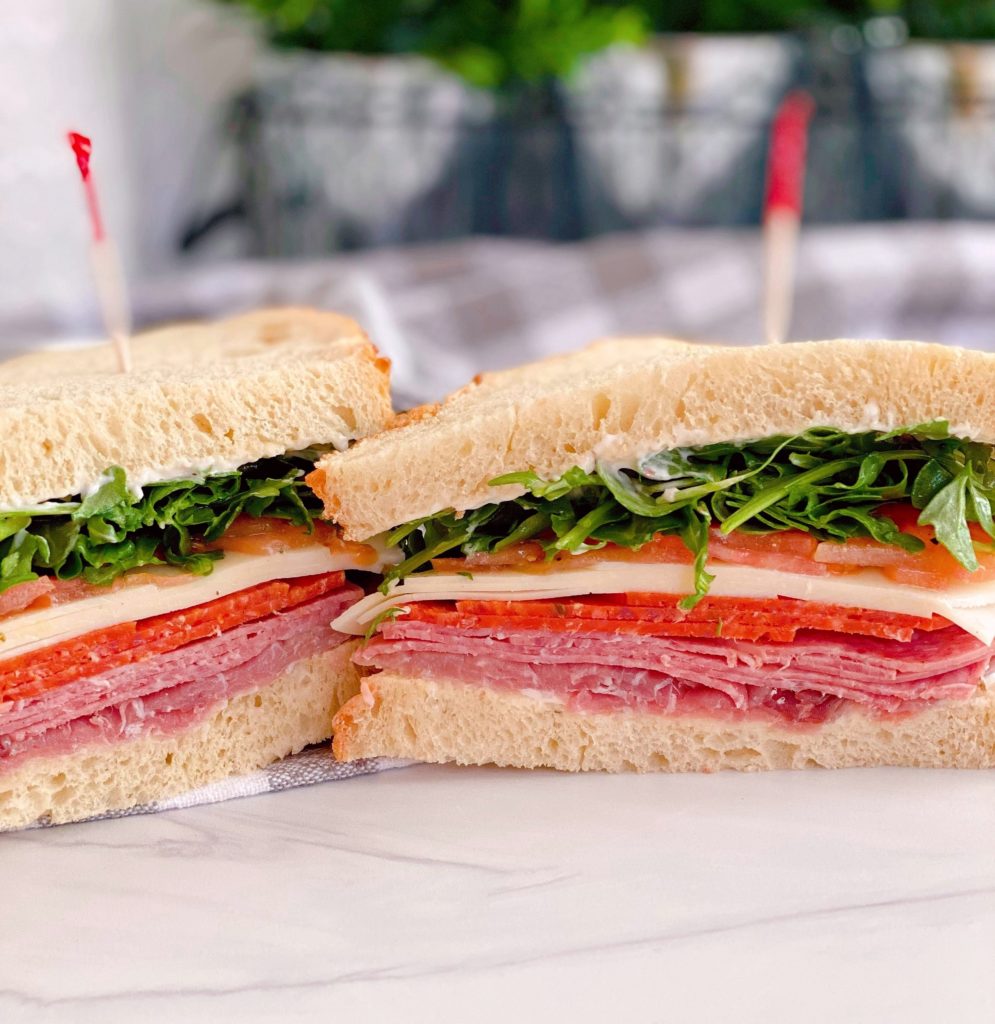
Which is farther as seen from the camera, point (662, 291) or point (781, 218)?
point (662, 291)

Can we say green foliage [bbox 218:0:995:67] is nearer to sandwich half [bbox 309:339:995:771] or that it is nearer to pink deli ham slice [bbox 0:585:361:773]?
sandwich half [bbox 309:339:995:771]

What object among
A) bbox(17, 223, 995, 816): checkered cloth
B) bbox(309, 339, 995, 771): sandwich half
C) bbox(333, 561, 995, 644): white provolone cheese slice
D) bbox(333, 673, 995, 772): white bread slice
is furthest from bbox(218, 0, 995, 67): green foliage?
bbox(333, 673, 995, 772): white bread slice

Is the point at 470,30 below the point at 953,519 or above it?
above

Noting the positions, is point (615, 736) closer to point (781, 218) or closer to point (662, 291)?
point (781, 218)

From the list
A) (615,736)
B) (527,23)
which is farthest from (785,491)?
(527,23)

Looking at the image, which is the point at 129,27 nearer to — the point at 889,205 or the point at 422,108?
the point at 422,108
